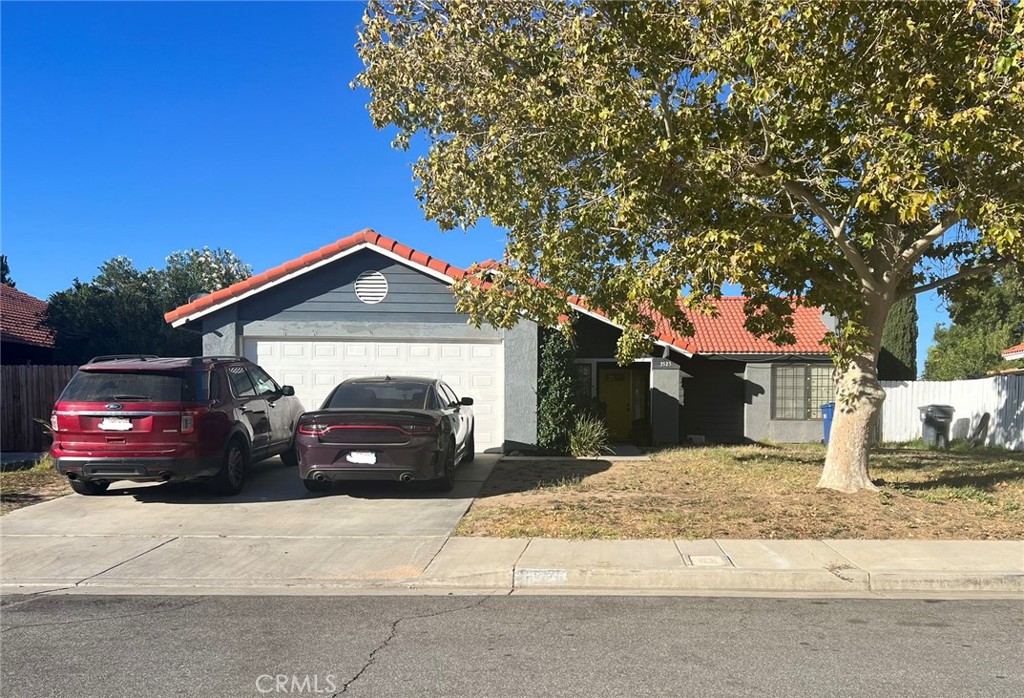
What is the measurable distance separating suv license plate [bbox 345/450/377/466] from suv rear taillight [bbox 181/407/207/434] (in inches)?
72.7

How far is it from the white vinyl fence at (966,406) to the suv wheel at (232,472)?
15.1 metres

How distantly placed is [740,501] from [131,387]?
7655 millimetres

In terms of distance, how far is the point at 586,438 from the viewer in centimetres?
1403

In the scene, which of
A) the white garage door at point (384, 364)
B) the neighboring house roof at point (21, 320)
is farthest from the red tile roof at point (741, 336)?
the neighboring house roof at point (21, 320)

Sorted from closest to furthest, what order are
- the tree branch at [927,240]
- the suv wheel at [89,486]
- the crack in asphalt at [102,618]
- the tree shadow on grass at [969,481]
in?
1. the crack in asphalt at [102,618]
2. the tree branch at [927,240]
3. the suv wheel at [89,486]
4. the tree shadow on grass at [969,481]

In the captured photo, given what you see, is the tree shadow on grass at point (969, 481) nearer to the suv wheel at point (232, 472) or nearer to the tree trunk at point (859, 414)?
the tree trunk at point (859, 414)

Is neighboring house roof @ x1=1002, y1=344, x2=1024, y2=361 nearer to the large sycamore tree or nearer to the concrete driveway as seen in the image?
the large sycamore tree

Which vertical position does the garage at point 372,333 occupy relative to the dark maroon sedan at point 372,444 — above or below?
above

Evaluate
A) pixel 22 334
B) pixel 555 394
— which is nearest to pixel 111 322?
pixel 22 334

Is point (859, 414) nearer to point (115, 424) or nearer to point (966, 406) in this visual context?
point (115, 424)

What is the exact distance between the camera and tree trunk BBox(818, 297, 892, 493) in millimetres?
9867

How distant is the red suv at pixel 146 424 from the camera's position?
8.84 metres

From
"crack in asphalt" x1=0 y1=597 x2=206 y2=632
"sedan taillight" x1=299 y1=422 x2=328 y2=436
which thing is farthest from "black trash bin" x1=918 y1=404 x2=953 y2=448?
"crack in asphalt" x1=0 y1=597 x2=206 y2=632

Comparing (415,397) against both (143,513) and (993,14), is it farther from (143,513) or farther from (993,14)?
(993,14)
